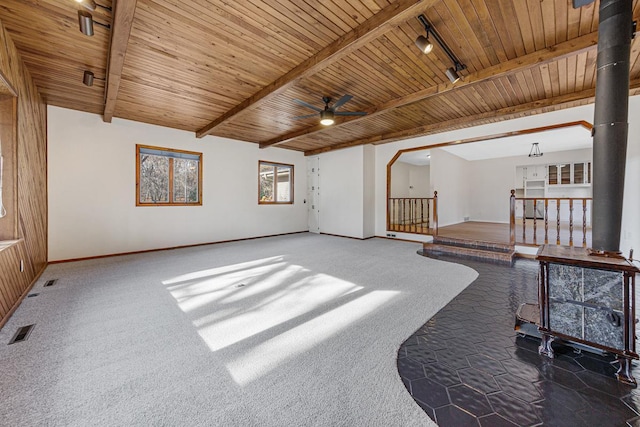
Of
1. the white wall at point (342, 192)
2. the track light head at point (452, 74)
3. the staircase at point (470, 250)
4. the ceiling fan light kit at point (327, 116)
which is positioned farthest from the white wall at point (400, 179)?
the track light head at point (452, 74)

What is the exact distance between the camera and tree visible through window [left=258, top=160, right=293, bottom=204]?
823 centimetres

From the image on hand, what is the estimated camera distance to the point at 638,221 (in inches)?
162

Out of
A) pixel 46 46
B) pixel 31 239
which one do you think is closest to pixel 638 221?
pixel 46 46

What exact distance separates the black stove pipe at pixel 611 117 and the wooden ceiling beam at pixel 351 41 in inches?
51.1

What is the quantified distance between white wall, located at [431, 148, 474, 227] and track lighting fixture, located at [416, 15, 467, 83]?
4.69 m

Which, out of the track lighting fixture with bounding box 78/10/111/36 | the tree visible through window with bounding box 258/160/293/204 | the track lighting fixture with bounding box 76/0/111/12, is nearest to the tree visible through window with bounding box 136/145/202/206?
the tree visible through window with bounding box 258/160/293/204

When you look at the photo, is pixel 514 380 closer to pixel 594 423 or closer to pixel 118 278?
pixel 594 423

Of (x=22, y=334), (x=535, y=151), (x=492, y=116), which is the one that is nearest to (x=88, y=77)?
(x=22, y=334)

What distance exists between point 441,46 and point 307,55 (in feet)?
5.35

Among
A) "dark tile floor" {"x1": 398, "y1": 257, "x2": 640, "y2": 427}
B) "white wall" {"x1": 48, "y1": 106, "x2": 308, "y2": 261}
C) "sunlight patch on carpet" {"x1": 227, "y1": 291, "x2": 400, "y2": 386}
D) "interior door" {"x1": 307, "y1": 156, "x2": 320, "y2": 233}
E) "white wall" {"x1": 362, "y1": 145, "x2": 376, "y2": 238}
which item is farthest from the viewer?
"interior door" {"x1": 307, "y1": 156, "x2": 320, "y2": 233}

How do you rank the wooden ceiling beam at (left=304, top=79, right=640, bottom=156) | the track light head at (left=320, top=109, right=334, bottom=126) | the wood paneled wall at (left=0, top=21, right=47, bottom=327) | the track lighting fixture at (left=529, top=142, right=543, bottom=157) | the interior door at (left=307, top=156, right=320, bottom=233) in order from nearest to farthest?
the wood paneled wall at (left=0, top=21, right=47, bottom=327), the wooden ceiling beam at (left=304, top=79, right=640, bottom=156), the track light head at (left=320, top=109, right=334, bottom=126), the track lighting fixture at (left=529, top=142, right=543, bottom=157), the interior door at (left=307, top=156, right=320, bottom=233)

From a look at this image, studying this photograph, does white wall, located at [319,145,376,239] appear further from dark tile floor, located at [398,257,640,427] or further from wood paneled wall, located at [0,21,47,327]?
wood paneled wall, located at [0,21,47,327]

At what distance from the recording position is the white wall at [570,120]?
13.6 feet

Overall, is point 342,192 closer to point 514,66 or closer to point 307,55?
point 307,55
